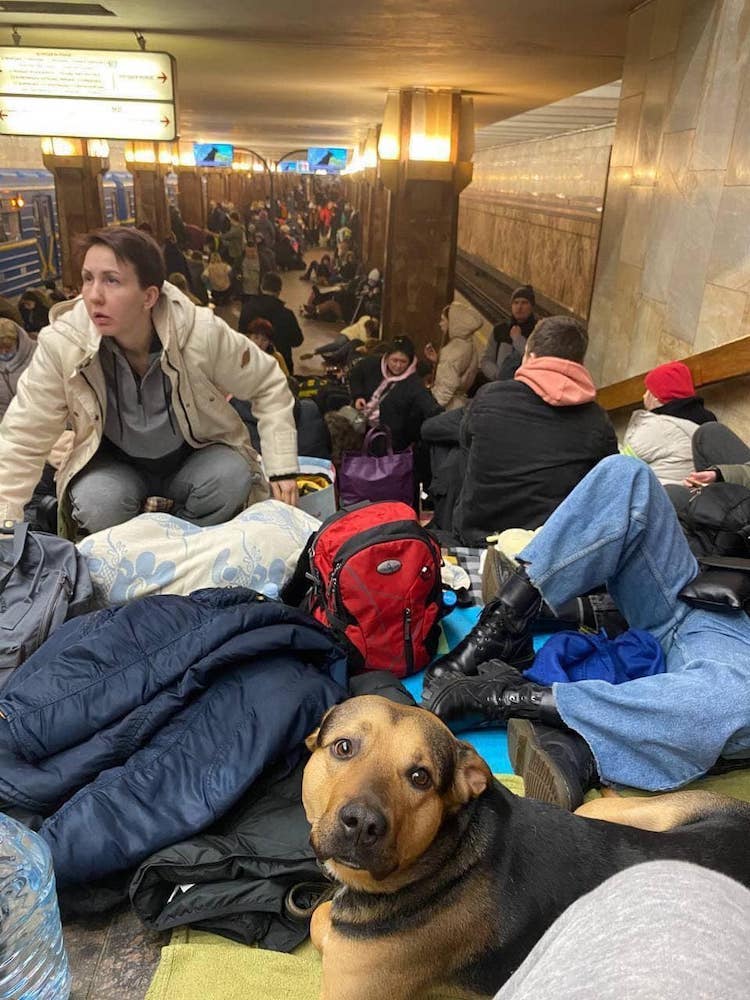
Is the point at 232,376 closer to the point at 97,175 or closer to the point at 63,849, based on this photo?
the point at 63,849

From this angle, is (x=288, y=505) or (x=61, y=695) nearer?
(x=61, y=695)

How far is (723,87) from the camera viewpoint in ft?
13.9

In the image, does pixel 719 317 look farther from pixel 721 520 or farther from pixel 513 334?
pixel 513 334

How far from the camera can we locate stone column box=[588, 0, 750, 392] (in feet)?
A: 13.6

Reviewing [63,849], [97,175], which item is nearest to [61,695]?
[63,849]

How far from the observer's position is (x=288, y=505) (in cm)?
328

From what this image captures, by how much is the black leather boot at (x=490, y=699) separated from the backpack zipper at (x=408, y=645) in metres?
0.23

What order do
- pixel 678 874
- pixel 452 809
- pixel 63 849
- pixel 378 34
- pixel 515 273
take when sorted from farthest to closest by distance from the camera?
pixel 515 273 → pixel 378 34 → pixel 63 849 → pixel 452 809 → pixel 678 874

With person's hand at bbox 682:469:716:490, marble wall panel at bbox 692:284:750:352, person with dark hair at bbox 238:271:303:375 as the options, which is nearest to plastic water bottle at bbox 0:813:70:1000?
person's hand at bbox 682:469:716:490

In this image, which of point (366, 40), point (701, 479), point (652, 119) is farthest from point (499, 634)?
point (366, 40)

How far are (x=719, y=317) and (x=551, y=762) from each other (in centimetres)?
320

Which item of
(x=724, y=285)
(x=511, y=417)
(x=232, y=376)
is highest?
(x=724, y=285)

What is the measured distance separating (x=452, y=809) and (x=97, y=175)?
41.9 feet

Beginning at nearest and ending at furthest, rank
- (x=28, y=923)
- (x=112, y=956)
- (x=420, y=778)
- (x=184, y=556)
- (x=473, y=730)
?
1. (x=420, y=778)
2. (x=28, y=923)
3. (x=112, y=956)
4. (x=473, y=730)
5. (x=184, y=556)
